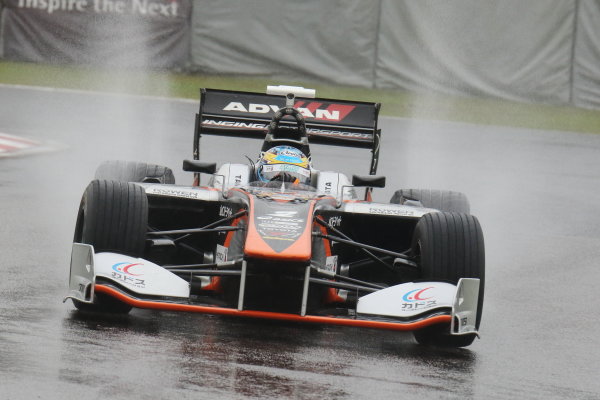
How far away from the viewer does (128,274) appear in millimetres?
6801

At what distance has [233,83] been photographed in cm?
2383

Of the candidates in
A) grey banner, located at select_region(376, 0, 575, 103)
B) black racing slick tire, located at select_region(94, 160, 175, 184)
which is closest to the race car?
black racing slick tire, located at select_region(94, 160, 175, 184)

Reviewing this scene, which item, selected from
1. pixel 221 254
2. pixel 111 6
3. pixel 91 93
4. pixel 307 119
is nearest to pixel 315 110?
pixel 307 119

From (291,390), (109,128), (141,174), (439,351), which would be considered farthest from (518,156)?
(291,390)

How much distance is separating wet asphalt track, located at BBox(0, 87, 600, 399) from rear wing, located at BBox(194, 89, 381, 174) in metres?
1.38

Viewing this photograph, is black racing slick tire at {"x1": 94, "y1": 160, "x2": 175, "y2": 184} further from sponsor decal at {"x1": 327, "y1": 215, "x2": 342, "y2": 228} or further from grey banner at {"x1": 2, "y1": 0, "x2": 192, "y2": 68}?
grey banner at {"x1": 2, "y1": 0, "x2": 192, "y2": 68}

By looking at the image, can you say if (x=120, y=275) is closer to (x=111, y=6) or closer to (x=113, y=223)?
(x=113, y=223)

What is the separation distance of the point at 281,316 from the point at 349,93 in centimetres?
1697

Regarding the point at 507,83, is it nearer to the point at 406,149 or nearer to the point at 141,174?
the point at 406,149

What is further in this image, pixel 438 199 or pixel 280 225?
pixel 438 199

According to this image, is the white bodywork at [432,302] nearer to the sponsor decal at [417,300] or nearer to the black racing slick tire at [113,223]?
the sponsor decal at [417,300]

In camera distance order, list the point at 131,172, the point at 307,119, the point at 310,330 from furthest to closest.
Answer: the point at 307,119 → the point at 131,172 → the point at 310,330

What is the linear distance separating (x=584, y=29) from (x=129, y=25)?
28.3ft

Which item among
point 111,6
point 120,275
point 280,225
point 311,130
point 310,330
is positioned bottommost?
point 310,330
